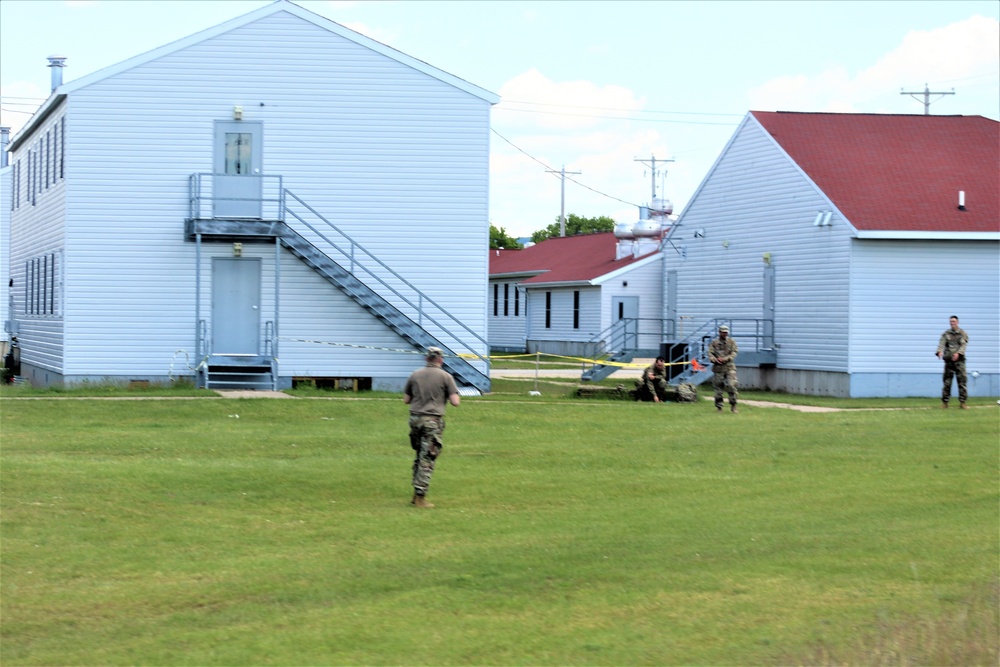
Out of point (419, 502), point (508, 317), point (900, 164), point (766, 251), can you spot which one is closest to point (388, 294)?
point (766, 251)

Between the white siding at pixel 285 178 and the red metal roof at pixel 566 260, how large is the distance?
80.0 feet

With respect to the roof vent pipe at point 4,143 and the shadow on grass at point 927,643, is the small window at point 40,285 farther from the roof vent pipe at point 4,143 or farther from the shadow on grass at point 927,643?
the shadow on grass at point 927,643

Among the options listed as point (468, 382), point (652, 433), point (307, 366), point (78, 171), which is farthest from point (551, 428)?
point (78, 171)

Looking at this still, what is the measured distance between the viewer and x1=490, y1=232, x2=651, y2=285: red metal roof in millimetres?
56312

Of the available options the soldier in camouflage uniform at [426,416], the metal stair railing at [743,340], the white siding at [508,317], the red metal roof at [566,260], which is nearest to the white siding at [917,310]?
the metal stair railing at [743,340]

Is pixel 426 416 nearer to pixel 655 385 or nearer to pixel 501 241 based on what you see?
pixel 655 385

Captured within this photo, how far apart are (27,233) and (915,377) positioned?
85.2 ft

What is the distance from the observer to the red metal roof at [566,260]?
5631 centimetres

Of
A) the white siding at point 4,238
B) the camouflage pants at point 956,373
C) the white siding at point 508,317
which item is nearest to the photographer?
the camouflage pants at point 956,373

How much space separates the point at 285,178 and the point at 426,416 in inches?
673

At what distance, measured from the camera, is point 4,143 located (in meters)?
52.4

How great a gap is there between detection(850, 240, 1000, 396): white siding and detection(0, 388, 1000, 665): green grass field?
1098cm

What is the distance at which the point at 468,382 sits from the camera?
96.9 feet

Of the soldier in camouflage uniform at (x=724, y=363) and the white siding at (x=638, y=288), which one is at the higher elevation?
the white siding at (x=638, y=288)
